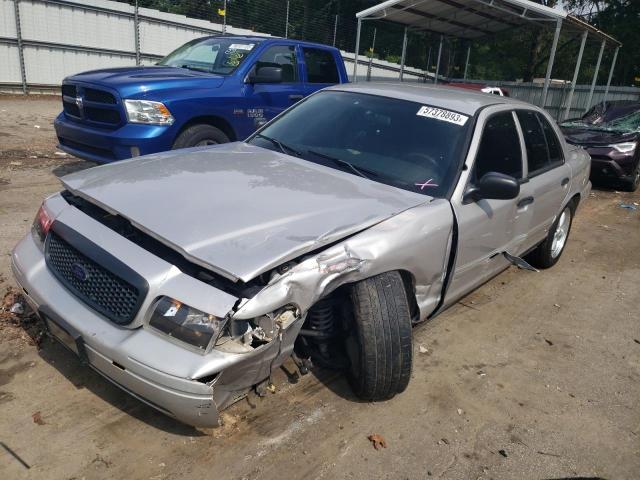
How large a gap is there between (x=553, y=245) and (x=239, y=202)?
3703mm

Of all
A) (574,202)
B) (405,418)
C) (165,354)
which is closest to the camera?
(165,354)

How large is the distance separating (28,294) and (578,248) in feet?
19.2

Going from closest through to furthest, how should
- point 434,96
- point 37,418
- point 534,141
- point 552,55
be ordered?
point 37,418 → point 434,96 → point 534,141 → point 552,55

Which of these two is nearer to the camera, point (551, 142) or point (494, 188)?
point (494, 188)

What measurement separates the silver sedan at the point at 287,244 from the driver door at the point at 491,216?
0.02 meters

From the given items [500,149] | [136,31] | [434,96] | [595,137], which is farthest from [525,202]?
[136,31]

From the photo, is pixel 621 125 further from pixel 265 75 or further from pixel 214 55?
pixel 214 55

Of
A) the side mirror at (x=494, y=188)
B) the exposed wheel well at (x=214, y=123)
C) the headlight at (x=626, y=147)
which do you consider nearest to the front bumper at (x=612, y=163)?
the headlight at (x=626, y=147)

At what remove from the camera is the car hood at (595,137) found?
9227mm

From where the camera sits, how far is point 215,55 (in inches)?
261

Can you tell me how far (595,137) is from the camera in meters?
9.59

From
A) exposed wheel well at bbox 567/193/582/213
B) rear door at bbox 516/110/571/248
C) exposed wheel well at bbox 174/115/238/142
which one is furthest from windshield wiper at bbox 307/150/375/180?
exposed wheel well at bbox 567/193/582/213

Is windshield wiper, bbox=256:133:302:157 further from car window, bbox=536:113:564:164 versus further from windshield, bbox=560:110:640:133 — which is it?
windshield, bbox=560:110:640:133

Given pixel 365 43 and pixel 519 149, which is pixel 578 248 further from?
pixel 365 43
